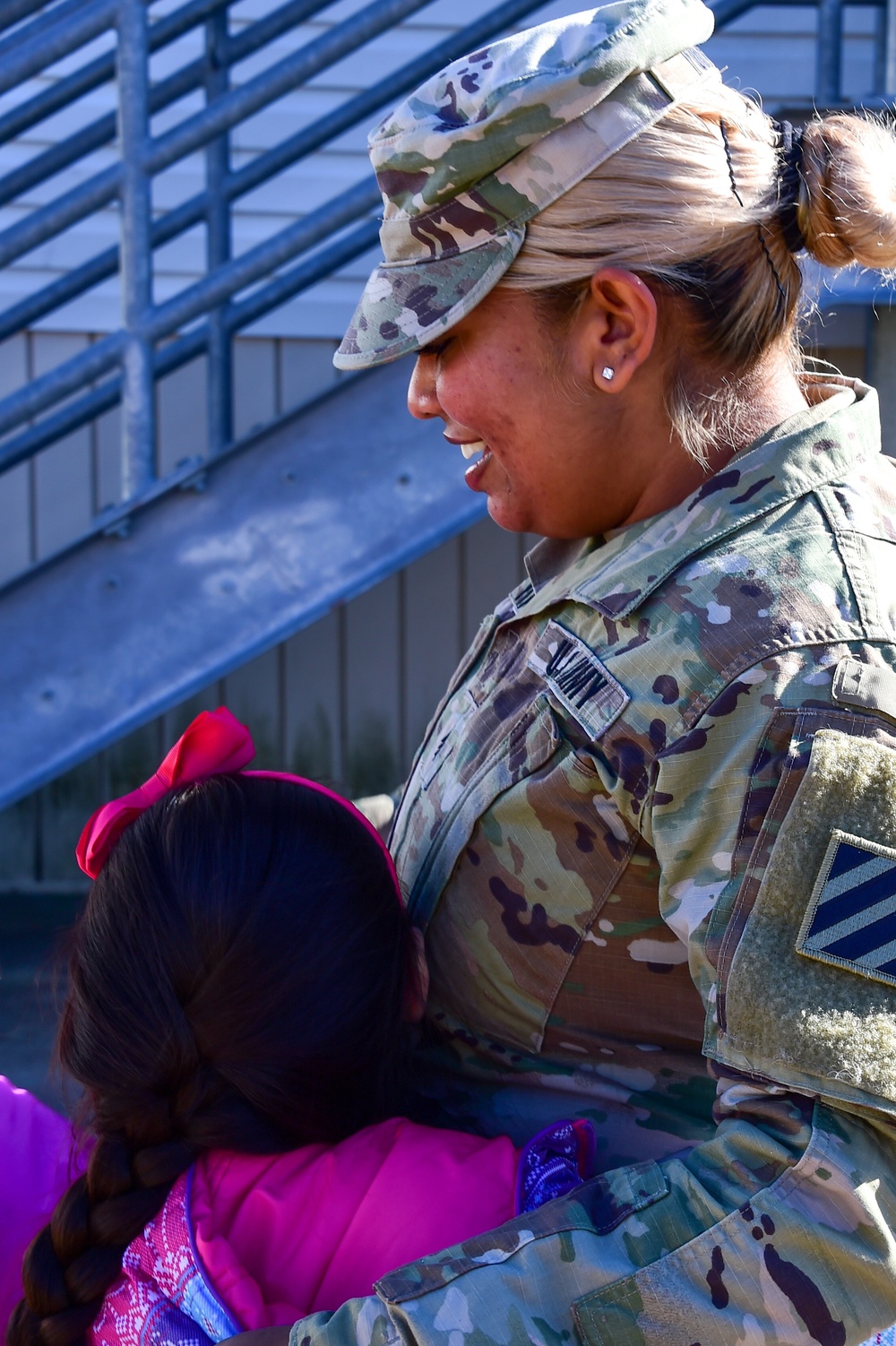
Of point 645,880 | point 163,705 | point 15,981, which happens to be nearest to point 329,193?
point 163,705

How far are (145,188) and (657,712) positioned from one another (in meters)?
2.32

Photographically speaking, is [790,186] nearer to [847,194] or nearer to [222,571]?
[847,194]

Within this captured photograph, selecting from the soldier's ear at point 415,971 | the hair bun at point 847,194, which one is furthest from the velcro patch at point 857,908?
the hair bun at point 847,194

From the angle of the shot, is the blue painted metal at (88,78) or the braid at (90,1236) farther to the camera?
the blue painted metal at (88,78)

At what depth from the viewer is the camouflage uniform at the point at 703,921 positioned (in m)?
1.04

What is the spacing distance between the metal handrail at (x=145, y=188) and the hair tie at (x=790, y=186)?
1.85 metres

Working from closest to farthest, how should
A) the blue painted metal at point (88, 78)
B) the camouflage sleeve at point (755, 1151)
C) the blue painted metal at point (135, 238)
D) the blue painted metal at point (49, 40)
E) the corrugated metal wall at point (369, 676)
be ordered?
1. the camouflage sleeve at point (755, 1151)
2. the blue painted metal at point (49, 40)
3. the blue painted metal at point (135, 238)
4. the blue painted metal at point (88, 78)
5. the corrugated metal wall at point (369, 676)

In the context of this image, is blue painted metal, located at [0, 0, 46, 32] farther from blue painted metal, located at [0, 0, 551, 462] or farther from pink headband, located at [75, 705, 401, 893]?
pink headband, located at [75, 705, 401, 893]

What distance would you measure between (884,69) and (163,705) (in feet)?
7.93

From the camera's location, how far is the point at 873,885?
3.45 feet

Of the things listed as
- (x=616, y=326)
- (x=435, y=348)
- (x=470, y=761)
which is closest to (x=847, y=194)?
(x=616, y=326)

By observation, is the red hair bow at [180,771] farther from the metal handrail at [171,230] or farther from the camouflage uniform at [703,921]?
the metal handrail at [171,230]

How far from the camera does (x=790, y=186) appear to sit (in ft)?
4.48

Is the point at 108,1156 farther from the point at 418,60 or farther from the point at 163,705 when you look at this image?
the point at 418,60
